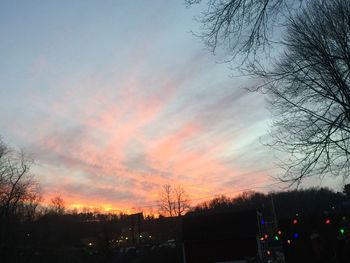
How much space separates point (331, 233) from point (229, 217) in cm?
1559

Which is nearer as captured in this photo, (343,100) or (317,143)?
(317,143)

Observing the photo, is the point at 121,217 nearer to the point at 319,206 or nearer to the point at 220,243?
the point at 319,206

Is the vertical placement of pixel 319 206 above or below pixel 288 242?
above

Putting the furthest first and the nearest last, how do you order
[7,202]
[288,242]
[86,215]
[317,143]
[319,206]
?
[86,215], [319,206], [7,202], [288,242], [317,143]

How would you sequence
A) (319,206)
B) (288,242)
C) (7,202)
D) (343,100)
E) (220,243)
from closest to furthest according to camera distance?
(343,100), (288,242), (220,243), (7,202), (319,206)

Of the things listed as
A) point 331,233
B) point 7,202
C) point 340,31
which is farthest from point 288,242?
point 7,202

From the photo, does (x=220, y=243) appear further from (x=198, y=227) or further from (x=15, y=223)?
(x=15, y=223)

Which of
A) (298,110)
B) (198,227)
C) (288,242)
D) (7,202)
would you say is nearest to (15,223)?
(7,202)

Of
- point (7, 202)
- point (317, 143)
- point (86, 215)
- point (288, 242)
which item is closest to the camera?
point (317, 143)

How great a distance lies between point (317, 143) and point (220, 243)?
2083cm

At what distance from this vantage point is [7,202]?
47500 millimetres

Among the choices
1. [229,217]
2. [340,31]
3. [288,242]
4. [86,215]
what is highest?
[86,215]

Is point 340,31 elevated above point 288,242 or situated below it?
above

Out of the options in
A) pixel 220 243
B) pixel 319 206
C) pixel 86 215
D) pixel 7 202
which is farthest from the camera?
pixel 86 215
